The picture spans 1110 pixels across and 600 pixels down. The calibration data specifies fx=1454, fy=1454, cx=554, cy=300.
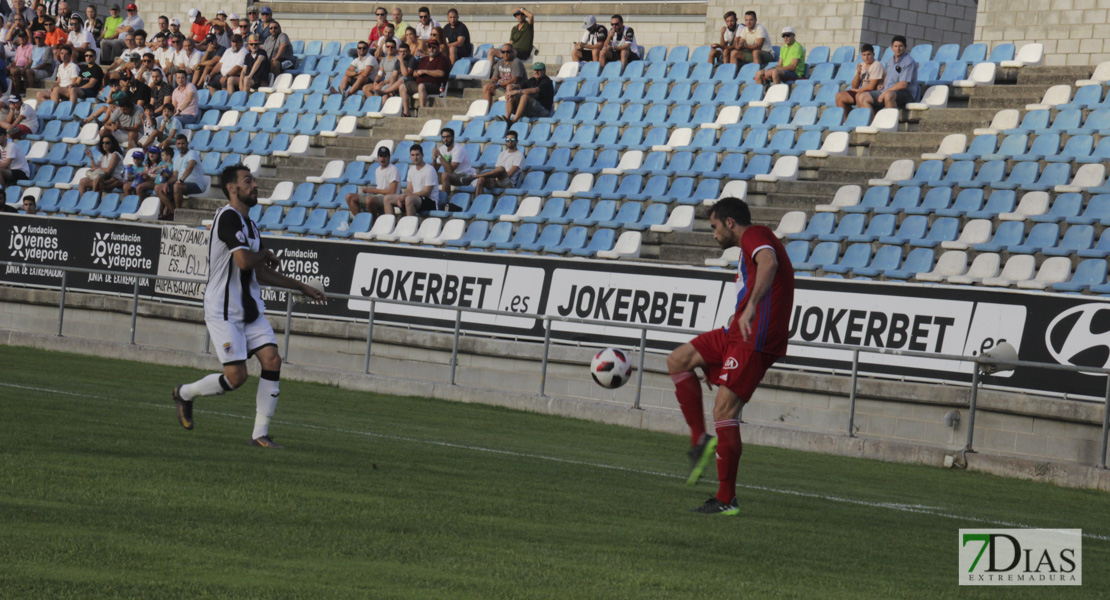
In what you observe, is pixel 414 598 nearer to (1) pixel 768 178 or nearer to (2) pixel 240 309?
(2) pixel 240 309

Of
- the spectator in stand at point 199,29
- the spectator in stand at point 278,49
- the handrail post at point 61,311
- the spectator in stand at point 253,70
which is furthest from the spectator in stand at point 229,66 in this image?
the handrail post at point 61,311

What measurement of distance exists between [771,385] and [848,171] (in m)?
6.46

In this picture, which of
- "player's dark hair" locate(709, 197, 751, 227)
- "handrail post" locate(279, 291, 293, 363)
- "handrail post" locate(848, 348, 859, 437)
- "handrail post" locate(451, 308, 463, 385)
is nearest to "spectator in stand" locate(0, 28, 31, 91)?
"handrail post" locate(279, 291, 293, 363)

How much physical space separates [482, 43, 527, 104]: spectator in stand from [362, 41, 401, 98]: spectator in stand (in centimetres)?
235

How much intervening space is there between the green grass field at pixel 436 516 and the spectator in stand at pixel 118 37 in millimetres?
21554

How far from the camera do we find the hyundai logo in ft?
47.4

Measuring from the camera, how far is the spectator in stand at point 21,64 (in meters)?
32.6

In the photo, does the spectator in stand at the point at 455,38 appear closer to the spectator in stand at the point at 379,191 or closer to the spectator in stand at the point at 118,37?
the spectator in stand at the point at 379,191

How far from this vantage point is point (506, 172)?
23.9 m

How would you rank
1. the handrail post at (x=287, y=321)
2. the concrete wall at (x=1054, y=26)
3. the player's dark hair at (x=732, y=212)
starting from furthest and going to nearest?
1. the concrete wall at (x=1054, y=26)
2. the handrail post at (x=287, y=321)
3. the player's dark hair at (x=732, y=212)

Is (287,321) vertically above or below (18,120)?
below

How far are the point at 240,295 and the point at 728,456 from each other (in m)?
3.80

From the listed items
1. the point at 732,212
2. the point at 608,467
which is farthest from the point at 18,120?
the point at 732,212

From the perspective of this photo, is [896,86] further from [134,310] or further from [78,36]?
[78,36]
